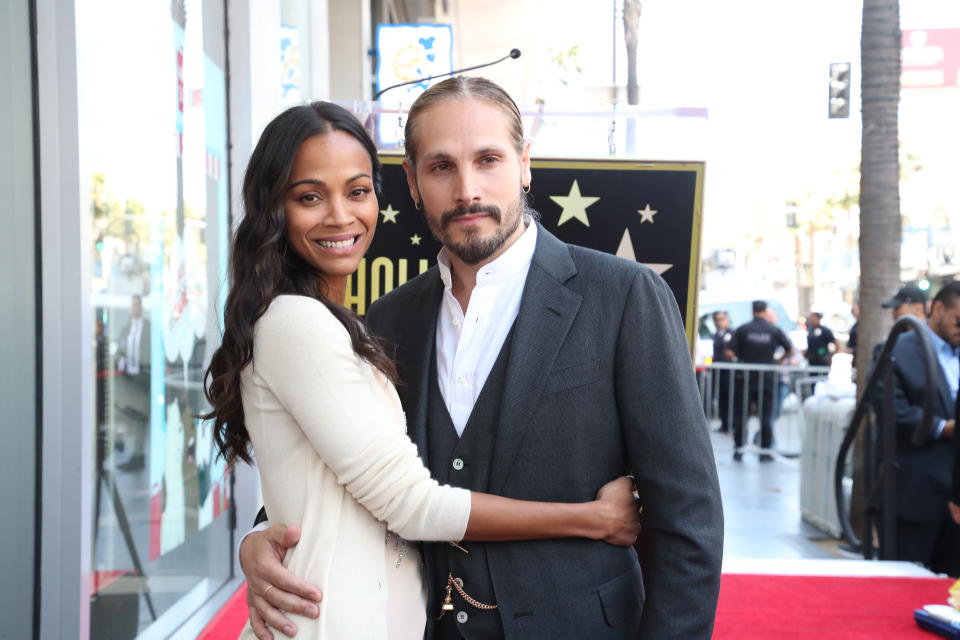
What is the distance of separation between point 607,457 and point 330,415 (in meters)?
0.60

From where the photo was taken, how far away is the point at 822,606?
3.63m

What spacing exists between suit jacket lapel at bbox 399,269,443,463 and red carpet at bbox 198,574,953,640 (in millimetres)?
1714

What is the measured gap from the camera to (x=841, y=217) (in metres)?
42.6

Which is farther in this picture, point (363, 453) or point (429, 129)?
point (429, 129)

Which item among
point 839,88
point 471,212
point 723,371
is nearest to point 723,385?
point 723,371

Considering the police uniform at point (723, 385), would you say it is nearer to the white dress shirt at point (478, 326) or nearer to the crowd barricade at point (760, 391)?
the crowd barricade at point (760, 391)

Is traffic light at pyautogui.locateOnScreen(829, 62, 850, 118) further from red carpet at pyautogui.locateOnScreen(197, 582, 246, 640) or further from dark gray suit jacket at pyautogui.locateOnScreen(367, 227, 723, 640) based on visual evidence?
dark gray suit jacket at pyautogui.locateOnScreen(367, 227, 723, 640)

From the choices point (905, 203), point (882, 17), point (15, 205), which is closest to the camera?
point (15, 205)

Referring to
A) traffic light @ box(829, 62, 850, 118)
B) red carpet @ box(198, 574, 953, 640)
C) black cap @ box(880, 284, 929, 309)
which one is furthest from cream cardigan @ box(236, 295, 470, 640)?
traffic light @ box(829, 62, 850, 118)

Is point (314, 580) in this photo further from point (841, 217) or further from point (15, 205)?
point (841, 217)

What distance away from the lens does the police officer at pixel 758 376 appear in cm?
1184

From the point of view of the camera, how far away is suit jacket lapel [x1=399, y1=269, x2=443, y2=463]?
2.05 meters

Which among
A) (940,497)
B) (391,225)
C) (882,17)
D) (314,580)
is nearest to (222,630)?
(391,225)

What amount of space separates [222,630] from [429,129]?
2.19m
